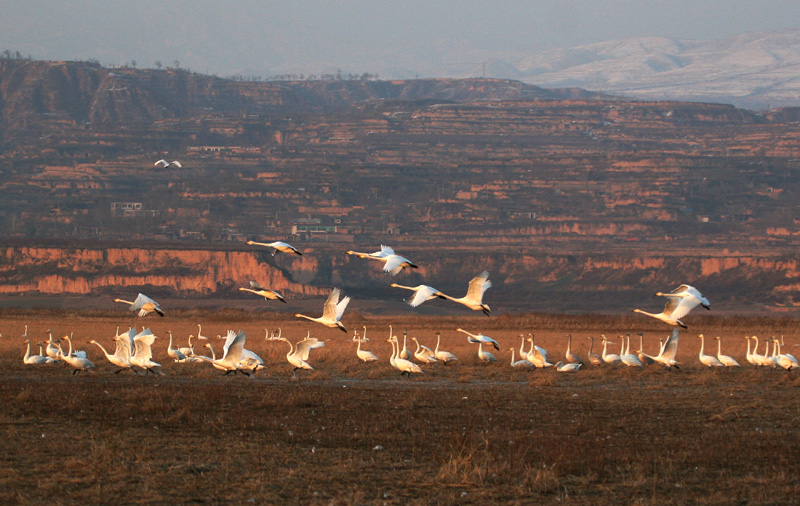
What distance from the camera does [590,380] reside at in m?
28.5

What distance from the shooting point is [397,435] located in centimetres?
1814

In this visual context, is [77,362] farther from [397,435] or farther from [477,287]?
[397,435]

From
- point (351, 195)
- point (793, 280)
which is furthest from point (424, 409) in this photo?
point (351, 195)

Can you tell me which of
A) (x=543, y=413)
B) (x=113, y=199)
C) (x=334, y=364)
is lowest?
(x=113, y=199)

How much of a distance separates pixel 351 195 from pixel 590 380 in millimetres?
120120

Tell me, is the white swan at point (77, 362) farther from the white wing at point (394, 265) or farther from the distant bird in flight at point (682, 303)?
the distant bird in flight at point (682, 303)

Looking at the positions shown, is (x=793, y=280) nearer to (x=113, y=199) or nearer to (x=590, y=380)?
(x=590, y=380)

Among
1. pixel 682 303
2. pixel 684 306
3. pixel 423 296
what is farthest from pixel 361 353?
pixel 684 306

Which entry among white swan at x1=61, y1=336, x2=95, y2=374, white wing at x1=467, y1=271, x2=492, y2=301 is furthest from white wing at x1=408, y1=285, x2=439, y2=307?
white swan at x1=61, y1=336, x2=95, y2=374

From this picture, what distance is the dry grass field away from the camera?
14.1 meters

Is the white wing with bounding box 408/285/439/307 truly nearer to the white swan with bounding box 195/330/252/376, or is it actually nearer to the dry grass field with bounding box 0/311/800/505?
the dry grass field with bounding box 0/311/800/505

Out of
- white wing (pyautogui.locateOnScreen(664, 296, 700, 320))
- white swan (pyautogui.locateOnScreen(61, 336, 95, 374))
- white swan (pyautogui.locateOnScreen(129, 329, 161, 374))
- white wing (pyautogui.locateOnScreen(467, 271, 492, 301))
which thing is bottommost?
Answer: white swan (pyautogui.locateOnScreen(61, 336, 95, 374))

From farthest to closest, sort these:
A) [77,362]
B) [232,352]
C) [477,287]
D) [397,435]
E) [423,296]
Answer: [77,362], [232,352], [423,296], [477,287], [397,435]

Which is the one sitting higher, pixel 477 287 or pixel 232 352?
pixel 477 287
